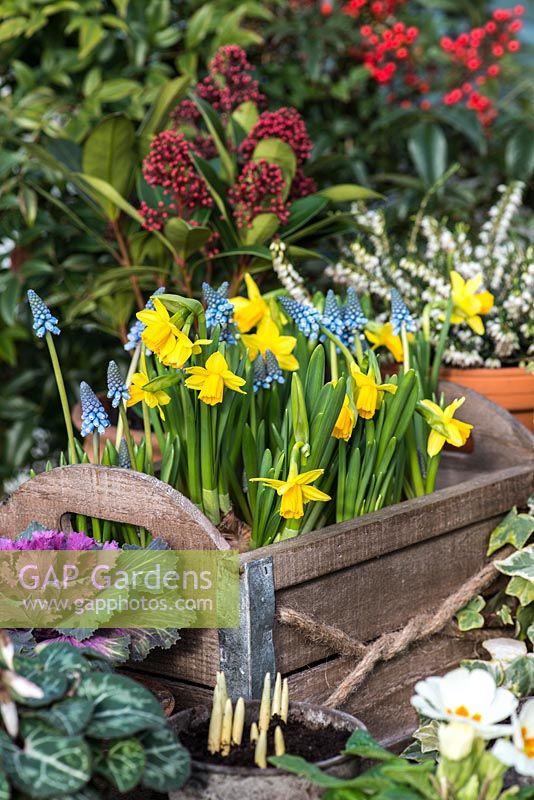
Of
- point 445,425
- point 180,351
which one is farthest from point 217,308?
point 445,425

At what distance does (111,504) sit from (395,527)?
0.39 meters

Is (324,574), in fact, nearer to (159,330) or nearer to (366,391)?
(366,391)

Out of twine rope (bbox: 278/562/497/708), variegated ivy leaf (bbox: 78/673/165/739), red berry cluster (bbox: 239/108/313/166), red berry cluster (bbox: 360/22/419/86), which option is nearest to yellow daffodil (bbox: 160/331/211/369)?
twine rope (bbox: 278/562/497/708)

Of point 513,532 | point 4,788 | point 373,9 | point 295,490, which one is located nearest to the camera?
point 4,788

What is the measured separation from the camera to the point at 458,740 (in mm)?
977

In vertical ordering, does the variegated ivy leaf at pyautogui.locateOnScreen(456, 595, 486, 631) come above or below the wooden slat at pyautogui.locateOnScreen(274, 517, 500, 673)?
below

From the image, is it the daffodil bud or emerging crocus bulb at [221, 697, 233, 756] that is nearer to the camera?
emerging crocus bulb at [221, 697, 233, 756]

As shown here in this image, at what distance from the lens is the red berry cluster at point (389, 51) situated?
7.75 ft

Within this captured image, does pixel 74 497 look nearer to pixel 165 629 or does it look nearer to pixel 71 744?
pixel 165 629

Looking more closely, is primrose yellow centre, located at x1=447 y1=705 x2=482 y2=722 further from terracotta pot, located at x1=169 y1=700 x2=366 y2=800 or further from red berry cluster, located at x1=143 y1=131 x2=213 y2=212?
red berry cluster, located at x1=143 y1=131 x2=213 y2=212

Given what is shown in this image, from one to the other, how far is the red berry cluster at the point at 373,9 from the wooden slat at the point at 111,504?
149 centimetres

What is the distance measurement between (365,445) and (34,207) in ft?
3.15

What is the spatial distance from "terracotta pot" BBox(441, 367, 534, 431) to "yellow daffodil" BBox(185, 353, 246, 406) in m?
0.66

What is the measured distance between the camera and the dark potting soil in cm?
106
